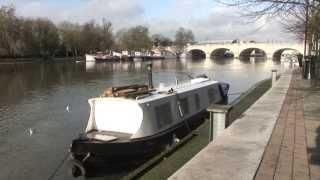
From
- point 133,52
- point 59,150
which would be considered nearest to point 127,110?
point 59,150

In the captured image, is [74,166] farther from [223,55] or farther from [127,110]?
[223,55]

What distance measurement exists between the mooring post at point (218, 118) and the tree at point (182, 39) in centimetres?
16578

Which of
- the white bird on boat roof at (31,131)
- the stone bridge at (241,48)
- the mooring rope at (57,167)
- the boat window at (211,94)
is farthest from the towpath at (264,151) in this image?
the stone bridge at (241,48)

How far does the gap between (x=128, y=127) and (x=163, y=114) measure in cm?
176

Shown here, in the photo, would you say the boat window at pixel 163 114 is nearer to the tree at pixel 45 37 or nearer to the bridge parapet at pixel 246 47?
the tree at pixel 45 37

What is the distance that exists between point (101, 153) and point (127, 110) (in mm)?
2010

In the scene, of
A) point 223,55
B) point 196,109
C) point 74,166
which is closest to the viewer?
point 74,166

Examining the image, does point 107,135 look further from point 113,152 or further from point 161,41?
point 161,41

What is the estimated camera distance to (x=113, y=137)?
1512cm

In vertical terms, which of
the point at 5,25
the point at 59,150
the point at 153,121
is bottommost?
the point at 59,150

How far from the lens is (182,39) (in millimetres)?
189250

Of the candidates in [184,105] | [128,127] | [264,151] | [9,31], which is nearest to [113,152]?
[128,127]

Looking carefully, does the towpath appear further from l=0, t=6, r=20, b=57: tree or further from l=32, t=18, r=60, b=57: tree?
l=32, t=18, r=60, b=57: tree

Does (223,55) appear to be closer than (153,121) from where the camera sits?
No
